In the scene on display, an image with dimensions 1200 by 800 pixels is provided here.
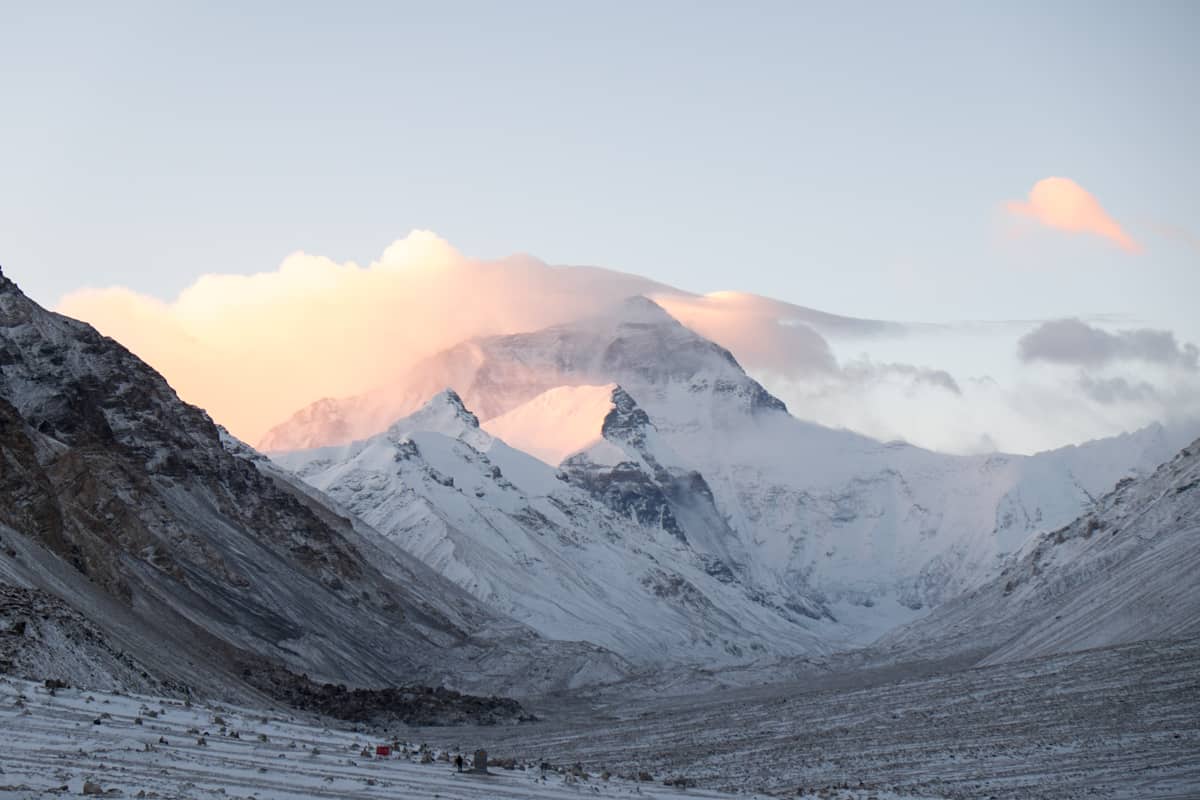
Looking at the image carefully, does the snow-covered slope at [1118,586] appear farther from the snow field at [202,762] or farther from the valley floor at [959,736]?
the snow field at [202,762]

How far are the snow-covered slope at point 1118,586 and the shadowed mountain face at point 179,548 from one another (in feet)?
156

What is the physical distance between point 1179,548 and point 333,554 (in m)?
79.6

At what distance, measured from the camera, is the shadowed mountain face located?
93.5 meters

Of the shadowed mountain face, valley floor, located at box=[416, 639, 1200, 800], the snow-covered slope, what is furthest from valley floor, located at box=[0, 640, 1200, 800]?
the snow-covered slope

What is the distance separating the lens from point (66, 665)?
54938 mm

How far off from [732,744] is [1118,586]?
203ft

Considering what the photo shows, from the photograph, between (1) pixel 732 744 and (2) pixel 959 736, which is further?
(1) pixel 732 744

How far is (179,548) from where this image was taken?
4867 inches

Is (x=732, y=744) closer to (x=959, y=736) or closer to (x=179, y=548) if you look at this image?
(x=959, y=736)

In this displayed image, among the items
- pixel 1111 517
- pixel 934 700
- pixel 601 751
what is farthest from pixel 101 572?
pixel 1111 517

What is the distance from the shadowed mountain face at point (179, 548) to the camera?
93.5 metres

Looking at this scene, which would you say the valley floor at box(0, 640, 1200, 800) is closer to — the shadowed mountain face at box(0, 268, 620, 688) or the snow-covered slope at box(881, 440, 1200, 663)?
the shadowed mountain face at box(0, 268, 620, 688)

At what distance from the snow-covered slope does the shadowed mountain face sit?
4748 centimetres

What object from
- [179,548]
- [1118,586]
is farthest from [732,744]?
[1118,586]
